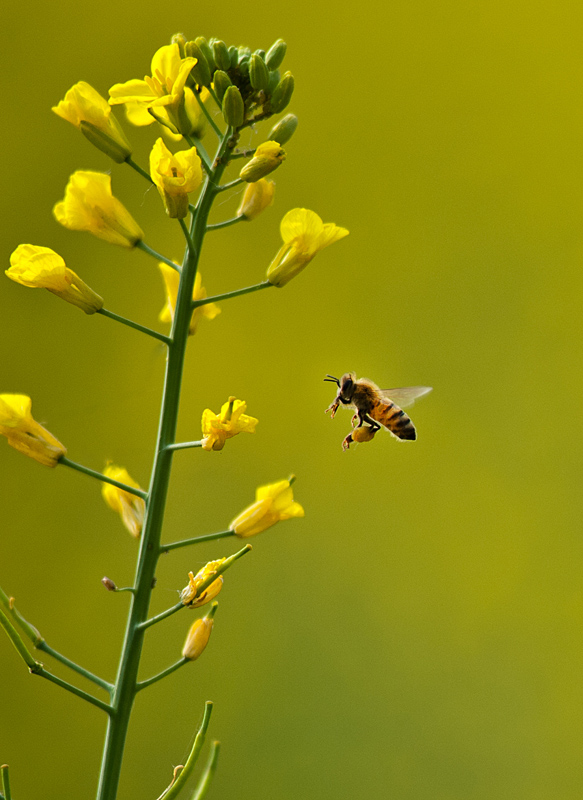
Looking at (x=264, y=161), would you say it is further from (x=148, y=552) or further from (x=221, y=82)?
(x=148, y=552)

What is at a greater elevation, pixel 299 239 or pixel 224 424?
pixel 299 239

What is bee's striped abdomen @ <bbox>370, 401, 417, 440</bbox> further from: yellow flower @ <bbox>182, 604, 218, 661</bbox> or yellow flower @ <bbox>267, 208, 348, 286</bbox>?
yellow flower @ <bbox>182, 604, 218, 661</bbox>

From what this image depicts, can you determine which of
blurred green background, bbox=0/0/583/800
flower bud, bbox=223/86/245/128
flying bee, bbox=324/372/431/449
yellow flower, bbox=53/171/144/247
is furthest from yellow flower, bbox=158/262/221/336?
blurred green background, bbox=0/0/583/800

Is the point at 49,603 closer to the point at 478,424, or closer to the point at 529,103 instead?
the point at 478,424

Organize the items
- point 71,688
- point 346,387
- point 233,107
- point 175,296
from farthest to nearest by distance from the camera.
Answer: point 346,387 < point 175,296 < point 233,107 < point 71,688

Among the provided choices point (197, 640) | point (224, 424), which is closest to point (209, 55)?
point (224, 424)

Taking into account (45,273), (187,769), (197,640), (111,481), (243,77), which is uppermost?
(243,77)

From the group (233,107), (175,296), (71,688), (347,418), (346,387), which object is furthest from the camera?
(347,418)

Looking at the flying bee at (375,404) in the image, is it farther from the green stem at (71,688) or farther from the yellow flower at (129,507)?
the green stem at (71,688)
